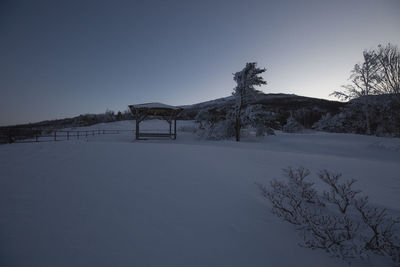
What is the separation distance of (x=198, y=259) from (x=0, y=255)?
2.20 m

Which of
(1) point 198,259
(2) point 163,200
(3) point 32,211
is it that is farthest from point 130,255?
(3) point 32,211

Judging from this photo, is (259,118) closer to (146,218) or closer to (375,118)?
(146,218)

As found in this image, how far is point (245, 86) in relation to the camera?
568 inches

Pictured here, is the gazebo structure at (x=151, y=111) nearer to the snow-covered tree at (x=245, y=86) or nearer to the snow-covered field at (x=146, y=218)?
the snow-covered tree at (x=245, y=86)

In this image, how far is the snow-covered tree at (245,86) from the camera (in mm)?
13992

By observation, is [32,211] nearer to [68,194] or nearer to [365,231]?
[68,194]

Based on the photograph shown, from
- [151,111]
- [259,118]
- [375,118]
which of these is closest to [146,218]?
[259,118]

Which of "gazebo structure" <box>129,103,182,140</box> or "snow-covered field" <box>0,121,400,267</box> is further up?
"gazebo structure" <box>129,103,182,140</box>

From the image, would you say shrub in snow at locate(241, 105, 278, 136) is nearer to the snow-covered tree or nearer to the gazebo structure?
the snow-covered tree

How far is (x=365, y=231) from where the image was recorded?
1.84m

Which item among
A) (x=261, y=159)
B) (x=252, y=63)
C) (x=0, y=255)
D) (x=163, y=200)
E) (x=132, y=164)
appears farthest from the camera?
(x=252, y=63)

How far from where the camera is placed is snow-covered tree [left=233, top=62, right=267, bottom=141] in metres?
14.0

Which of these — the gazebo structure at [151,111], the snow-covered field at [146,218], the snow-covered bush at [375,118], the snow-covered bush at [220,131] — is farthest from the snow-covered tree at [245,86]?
the snow-covered field at [146,218]

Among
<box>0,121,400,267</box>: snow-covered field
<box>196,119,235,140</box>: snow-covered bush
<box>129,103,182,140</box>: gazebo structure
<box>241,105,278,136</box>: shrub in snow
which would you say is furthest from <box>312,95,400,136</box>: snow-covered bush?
<box>129,103,182,140</box>: gazebo structure
